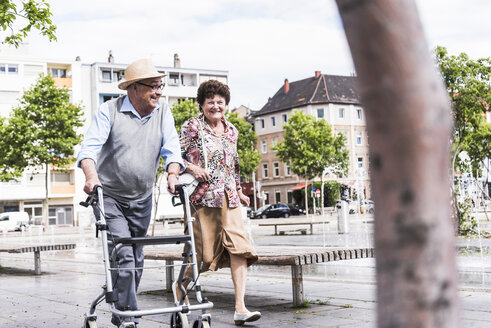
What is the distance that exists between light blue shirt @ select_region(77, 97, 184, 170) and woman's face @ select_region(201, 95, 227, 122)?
0.77 metres

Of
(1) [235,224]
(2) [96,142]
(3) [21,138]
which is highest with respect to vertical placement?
(3) [21,138]

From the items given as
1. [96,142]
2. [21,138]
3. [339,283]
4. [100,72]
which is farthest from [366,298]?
[100,72]

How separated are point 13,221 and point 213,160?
50975mm

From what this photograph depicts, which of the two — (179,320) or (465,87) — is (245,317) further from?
(465,87)

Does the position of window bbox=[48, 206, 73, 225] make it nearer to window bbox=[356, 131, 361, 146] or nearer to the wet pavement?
window bbox=[356, 131, 361, 146]

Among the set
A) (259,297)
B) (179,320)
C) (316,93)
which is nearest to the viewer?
(179,320)

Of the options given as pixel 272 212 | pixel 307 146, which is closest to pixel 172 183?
pixel 307 146

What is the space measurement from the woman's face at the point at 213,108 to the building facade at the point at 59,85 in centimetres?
5587

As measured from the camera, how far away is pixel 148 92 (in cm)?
488

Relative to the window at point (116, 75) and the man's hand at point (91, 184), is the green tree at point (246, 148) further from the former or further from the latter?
the man's hand at point (91, 184)

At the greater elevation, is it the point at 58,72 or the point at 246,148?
the point at 58,72

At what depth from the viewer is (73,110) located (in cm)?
4091

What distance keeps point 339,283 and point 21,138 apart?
3438 cm

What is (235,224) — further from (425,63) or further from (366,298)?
(425,63)
